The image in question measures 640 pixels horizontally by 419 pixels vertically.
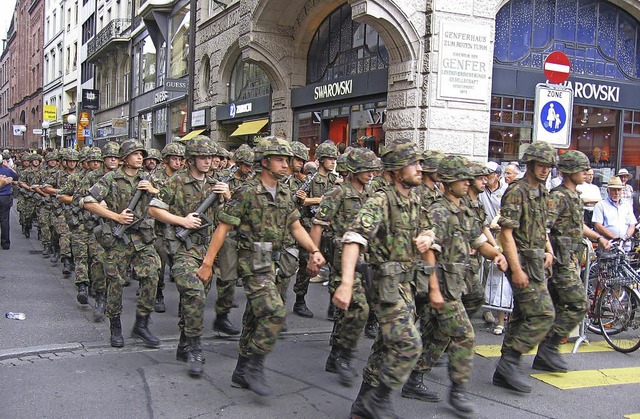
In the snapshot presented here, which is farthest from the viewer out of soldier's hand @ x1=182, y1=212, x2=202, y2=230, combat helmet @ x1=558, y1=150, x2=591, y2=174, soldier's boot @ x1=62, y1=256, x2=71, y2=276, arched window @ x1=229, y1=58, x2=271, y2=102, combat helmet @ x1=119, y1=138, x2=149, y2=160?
arched window @ x1=229, y1=58, x2=271, y2=102

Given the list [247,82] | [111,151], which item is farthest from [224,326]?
[247,82]

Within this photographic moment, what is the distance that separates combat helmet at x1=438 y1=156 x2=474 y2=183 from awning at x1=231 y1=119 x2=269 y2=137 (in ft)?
41.6

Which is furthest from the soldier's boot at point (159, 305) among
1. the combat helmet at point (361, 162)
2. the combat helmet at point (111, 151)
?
the combat helmet at point (361, 162)

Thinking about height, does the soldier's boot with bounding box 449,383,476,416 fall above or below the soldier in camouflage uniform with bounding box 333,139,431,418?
below

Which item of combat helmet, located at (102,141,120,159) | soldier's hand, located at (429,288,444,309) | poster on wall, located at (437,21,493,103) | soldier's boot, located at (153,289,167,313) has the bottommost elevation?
soldier's boot, located at (153,289,167,313)

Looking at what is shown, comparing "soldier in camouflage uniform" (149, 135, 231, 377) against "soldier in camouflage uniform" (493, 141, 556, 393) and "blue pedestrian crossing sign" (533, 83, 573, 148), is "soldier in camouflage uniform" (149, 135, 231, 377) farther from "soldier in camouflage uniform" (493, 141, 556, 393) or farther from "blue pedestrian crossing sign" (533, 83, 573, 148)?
"blue pedestrian crossing sign" (533, 83, 573, 148)

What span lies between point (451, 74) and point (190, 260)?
23.6 feet

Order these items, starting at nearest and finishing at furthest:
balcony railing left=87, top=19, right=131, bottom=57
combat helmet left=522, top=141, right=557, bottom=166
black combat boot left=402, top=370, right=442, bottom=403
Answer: black combat boot left=402, top=370, right=442, bottom=403 → combat helmet left=522, top=141, right=557, bottom=166 → balcony railing left=87, top=19, right=131, bottom=57

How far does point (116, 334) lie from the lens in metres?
6.43

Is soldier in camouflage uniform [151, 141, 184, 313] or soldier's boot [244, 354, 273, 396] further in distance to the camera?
soldier in camouflage uniform [151, 141, 184, 313]

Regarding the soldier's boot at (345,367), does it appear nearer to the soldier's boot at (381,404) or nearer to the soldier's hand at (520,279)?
the soldier's boot at (381,404)

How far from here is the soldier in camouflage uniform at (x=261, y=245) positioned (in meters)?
4.99

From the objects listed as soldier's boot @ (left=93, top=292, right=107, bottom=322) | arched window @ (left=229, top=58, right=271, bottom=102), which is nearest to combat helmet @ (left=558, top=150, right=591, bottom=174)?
soldier's boot @ (left=93, top=292, right=107, bottom=322)

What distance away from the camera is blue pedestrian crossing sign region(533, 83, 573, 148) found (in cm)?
838
